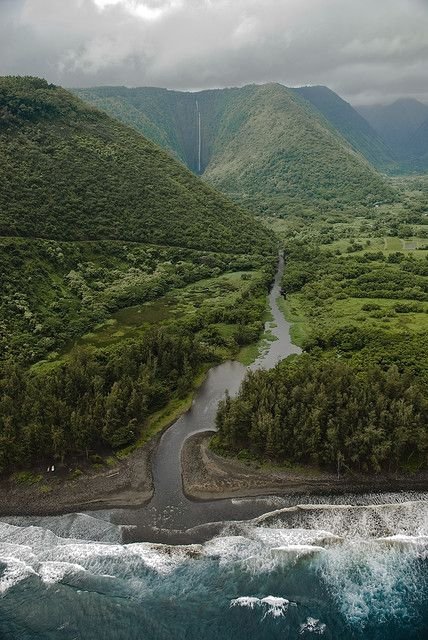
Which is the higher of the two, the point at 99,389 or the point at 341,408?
the point at 99,389

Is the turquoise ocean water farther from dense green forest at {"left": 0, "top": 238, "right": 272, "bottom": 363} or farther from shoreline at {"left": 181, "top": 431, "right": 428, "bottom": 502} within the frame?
dense green forest at {"left": 0, "top": 238, "right": 272, "bottom": 363}

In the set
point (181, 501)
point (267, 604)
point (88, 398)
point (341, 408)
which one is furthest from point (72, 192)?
point (267, 604)

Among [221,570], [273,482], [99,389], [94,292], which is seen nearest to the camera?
[221,570]

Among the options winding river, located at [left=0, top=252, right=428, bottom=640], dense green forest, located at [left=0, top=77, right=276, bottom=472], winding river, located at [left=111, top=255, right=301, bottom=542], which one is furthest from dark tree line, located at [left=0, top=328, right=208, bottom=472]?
winding river, located at [left=0, top=252, right=428, bottom=640]

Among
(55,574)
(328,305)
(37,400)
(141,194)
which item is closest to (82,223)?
(141,194)

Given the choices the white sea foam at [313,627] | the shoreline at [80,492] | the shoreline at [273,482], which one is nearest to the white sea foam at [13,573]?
the shoreline at [80,492]

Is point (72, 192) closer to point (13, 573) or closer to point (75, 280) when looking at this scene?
point (75, 280)
